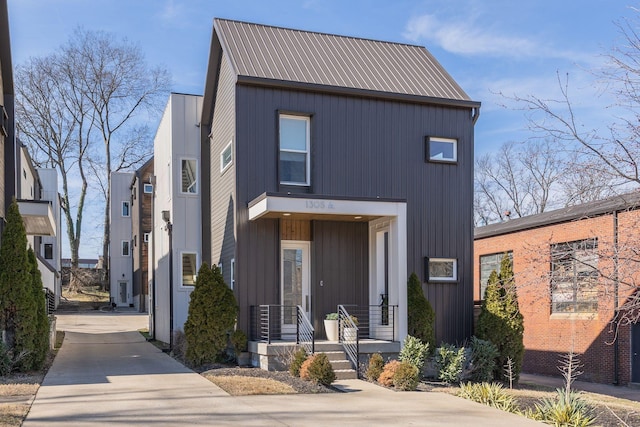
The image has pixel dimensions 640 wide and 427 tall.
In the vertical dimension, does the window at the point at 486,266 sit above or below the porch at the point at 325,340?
above

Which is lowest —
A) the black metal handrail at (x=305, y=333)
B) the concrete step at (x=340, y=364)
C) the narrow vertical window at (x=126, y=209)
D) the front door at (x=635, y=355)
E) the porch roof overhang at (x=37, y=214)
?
the front door at (x=635, y=355)

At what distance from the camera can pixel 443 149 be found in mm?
16531

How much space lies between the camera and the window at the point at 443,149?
16406 millimetres

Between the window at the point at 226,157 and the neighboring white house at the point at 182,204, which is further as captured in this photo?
the neighboring white house at the point at 182,204

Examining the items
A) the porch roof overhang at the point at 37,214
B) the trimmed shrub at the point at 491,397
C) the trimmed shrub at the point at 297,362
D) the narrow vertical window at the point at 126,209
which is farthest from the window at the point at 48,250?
the trimmed shrub at the point at 491,397

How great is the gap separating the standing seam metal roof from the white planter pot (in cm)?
552

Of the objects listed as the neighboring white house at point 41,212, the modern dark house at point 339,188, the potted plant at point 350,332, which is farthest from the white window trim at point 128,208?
the potted plant at point 350,332

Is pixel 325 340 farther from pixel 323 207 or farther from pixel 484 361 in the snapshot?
pixel 484 361

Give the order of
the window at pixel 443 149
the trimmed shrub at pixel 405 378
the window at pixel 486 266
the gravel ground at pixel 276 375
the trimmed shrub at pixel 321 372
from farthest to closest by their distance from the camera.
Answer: the window at pixel 486 266 < the window at pixel 443 149 < the trimmed shrub at pixel 405 378 < the trimmed shrub at pixel 321 372 < the gravel ground at pixel 276 375

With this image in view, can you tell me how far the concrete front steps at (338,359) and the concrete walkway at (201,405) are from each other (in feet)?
1.14

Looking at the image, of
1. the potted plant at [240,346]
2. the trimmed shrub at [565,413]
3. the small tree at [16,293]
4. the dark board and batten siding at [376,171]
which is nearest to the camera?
the trimmed shrub at [565,413]

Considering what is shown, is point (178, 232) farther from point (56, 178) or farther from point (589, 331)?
point (56, 178)

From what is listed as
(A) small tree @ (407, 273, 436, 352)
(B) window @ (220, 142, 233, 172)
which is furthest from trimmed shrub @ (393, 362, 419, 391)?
(B) window @ (220, 142, 233, 172)

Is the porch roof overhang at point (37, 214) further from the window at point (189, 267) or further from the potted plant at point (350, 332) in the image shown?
the potted plant at point (350, 332)
